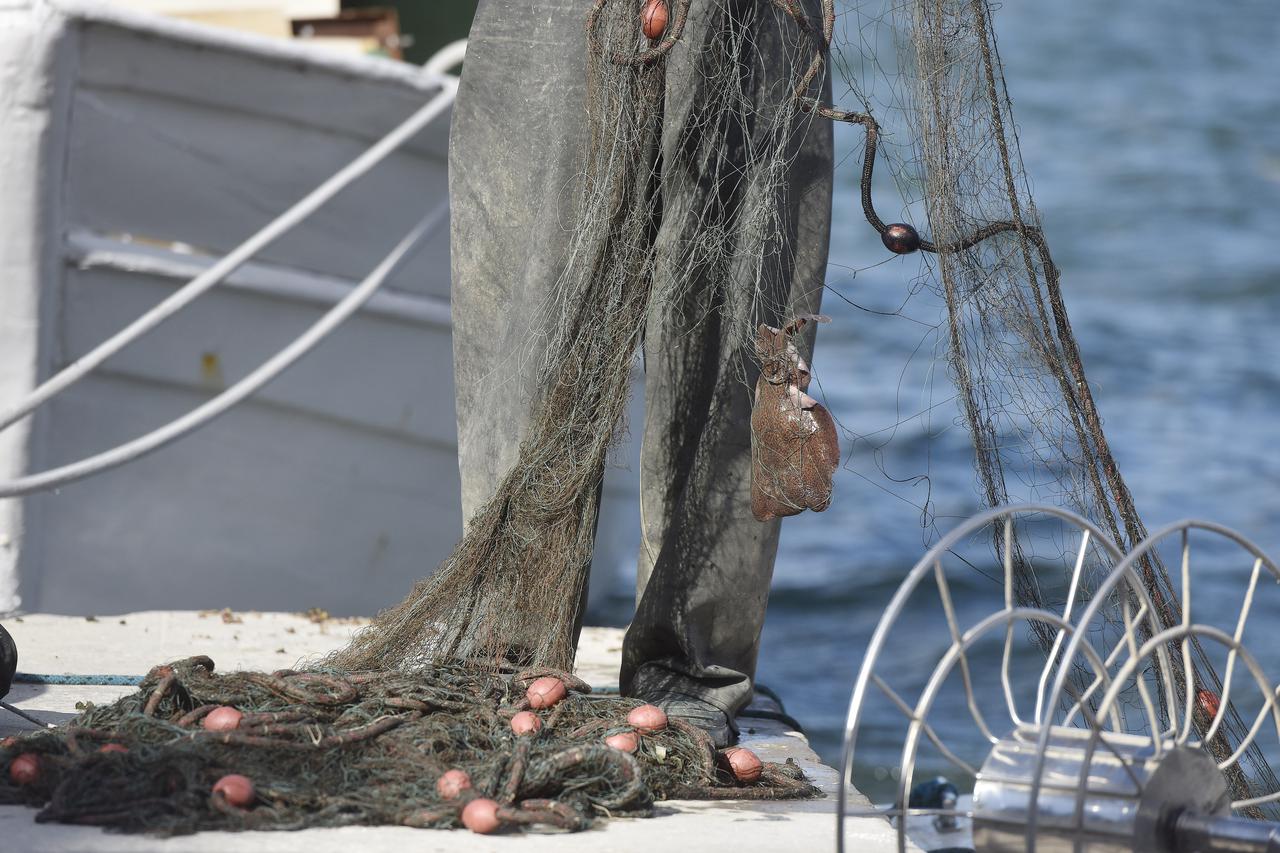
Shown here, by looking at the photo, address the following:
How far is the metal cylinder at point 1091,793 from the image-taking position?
162cm

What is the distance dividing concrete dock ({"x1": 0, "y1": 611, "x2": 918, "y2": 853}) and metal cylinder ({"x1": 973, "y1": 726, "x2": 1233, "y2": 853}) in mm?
387

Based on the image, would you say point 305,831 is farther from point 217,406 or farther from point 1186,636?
point 217,406

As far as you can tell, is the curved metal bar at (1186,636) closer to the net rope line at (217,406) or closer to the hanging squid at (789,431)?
the hanging squid at (789,431)

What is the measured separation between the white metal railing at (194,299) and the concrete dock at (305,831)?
56 cm

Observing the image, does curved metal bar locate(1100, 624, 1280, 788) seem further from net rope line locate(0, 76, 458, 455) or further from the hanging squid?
net rope line locate(0, 76, 458, 455)

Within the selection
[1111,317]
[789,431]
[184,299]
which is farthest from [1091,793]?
[1111,317]

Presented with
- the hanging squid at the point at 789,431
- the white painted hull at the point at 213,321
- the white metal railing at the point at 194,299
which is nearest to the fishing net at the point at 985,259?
the hanging squid at the point at 789,431

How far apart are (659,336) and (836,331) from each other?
12477 millimetres

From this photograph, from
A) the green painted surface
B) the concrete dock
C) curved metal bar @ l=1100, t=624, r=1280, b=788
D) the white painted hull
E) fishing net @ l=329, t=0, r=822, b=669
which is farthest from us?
the green painted surface

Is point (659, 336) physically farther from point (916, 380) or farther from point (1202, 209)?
point (1202, 209)

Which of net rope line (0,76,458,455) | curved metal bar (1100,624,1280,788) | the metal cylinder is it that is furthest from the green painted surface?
the metal cylinder

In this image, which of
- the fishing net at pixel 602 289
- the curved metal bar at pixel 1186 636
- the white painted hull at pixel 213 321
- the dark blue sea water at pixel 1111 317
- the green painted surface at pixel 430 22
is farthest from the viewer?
the dark blue sea water at pixel 1111 317

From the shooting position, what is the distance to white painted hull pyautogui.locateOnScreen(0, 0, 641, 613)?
4.58 meters

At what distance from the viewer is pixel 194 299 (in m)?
4.36
